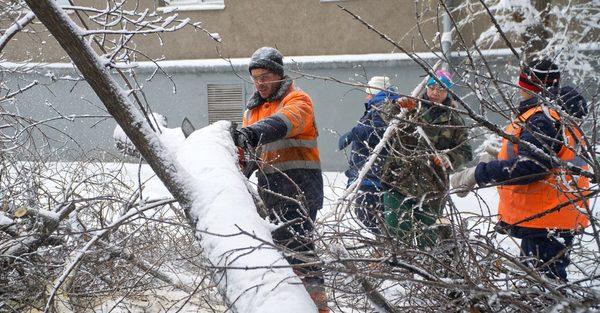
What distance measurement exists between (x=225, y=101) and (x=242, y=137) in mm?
8778

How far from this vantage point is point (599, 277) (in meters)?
2.00

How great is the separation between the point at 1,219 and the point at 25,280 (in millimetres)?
386

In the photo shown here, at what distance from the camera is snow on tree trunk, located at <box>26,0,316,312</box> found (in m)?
2.16

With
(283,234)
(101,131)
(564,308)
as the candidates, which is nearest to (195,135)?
(283,234)

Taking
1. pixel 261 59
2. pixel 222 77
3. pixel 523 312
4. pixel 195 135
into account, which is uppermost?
pixel 222 77

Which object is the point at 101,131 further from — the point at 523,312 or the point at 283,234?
the point at 523,312

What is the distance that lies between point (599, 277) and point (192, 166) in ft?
5.40

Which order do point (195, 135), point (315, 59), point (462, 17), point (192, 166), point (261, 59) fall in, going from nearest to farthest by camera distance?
point (192, 166) → point (195, 135) → point (261, 59) → point (462, 17) → point (315, 59)

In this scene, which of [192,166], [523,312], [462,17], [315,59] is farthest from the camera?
[315,59]

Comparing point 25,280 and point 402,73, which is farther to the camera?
point 402,73

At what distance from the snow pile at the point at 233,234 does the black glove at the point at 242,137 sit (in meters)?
0.10

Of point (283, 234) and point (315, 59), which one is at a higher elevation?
point (315, 59)

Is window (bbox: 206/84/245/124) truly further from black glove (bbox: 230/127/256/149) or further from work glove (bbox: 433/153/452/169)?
black glove (bbox: 230/127/256/149)

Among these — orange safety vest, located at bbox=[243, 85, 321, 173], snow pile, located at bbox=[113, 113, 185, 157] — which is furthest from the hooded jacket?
snow pile, located at bbox=[113, 113, 185, 157]
